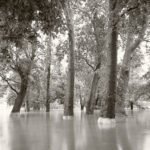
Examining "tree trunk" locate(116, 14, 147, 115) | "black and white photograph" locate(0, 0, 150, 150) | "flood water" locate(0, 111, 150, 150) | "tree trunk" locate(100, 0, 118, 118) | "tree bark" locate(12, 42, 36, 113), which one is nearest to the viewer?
"flood water" locate(0, 111, 150, 150)

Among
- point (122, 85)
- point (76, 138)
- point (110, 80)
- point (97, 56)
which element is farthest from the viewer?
point (97, 56)

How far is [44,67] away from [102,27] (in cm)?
901

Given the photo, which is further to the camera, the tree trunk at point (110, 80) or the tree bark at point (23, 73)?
the tree bark at point (23, 73)

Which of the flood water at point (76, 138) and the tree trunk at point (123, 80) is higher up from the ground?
the tree trunk at point (123, 80)

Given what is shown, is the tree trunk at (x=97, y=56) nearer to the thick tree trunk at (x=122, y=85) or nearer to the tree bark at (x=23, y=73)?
the tree bark at (x=23, y=73)

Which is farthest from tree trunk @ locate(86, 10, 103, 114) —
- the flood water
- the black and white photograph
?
the flood water

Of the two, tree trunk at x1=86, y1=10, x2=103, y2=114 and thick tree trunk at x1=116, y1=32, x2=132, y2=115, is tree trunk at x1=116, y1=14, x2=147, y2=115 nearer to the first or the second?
thick tree trunk at x1=116, y1=32, x2=132, y2=115

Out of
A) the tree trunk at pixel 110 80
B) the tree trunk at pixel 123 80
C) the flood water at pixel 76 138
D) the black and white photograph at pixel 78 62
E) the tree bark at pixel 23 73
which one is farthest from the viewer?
the tree bark at pixel 23 73

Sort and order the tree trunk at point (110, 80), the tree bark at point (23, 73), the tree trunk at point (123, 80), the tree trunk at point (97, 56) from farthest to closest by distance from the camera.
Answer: the tree bark at point (23, 73)
the tree trunk at point (97, 56)
the tree trunk at point (123, 80)
the tree trunk at point (110, 80)

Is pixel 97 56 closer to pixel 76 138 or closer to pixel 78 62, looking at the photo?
pixel 78 62

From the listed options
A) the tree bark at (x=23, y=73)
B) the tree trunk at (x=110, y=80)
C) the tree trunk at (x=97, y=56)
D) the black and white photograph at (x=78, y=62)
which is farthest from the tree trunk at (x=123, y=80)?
the tree bark at (x=23, y=73)

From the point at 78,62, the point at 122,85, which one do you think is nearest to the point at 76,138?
the point at 122,85

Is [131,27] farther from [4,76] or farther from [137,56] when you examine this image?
[4,76]

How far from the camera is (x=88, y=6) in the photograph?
2383 cm
